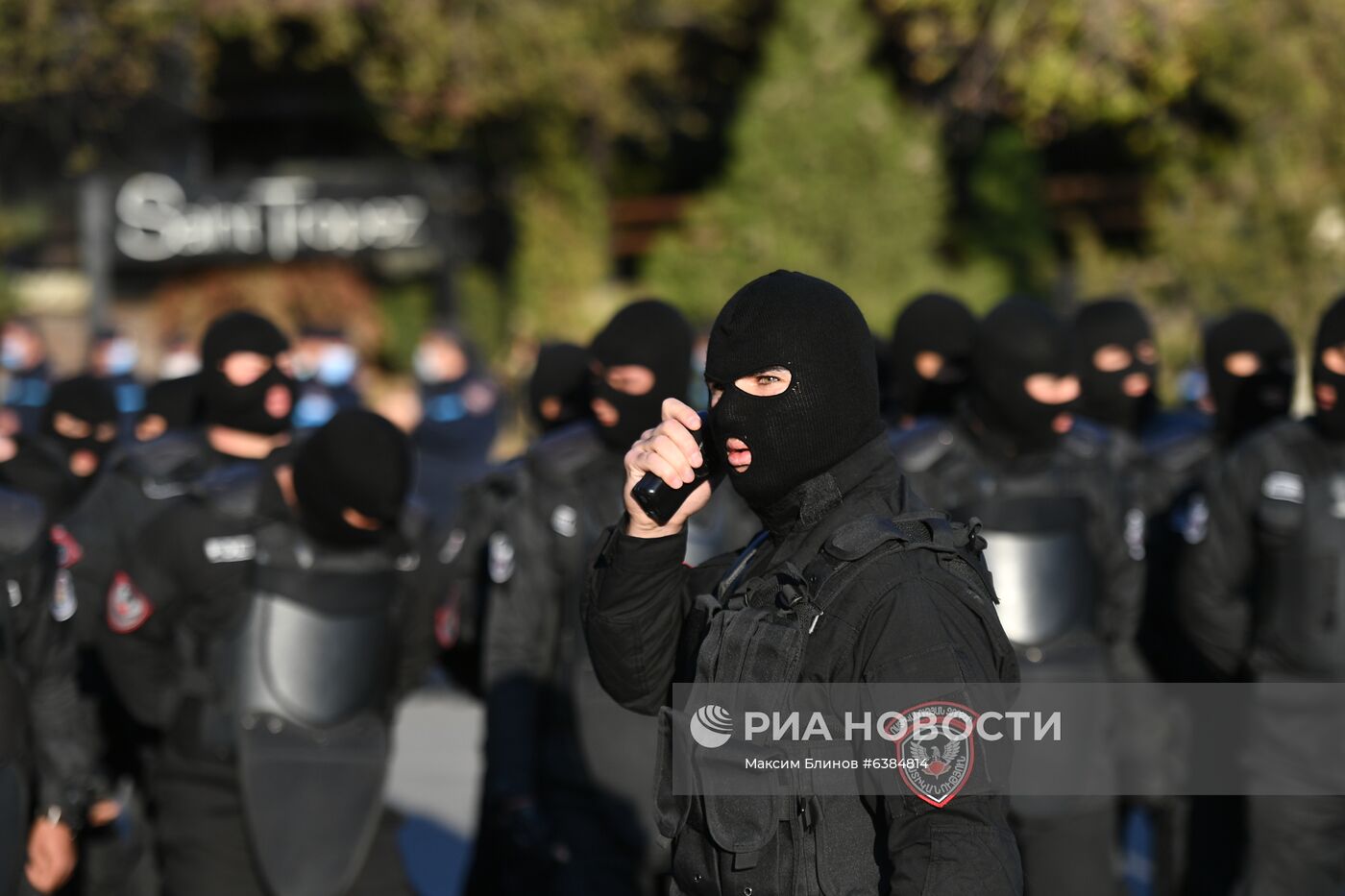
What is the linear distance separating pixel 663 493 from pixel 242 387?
9.46ft

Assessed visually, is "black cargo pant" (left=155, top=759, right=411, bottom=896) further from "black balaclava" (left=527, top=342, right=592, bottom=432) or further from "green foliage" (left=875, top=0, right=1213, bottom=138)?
"green foliage" (left=875, top=0, right=1213, bottom=138)

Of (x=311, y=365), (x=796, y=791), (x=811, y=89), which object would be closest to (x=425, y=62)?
(x=811, y=89)

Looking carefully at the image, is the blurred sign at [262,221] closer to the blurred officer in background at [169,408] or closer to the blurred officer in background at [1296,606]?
the blurred officer in background at [169,408]

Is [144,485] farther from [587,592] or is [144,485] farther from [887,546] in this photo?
[887,546]

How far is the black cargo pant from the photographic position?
463 cm

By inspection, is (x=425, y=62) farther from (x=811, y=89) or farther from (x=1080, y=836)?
(x=1080, y=836)

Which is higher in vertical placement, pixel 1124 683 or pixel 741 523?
pixel 741 523

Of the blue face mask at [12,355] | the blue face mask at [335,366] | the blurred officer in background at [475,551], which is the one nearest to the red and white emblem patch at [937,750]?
the blurred officer in background at [475,551]

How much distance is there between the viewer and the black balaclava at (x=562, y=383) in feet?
20.1

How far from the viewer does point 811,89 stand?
57.1ft

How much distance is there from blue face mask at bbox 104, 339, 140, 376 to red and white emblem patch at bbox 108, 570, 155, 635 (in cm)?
731

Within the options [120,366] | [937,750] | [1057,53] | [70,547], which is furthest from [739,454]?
[1057,53]

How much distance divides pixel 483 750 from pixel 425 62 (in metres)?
13.4

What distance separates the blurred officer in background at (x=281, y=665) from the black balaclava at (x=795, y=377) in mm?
1947
